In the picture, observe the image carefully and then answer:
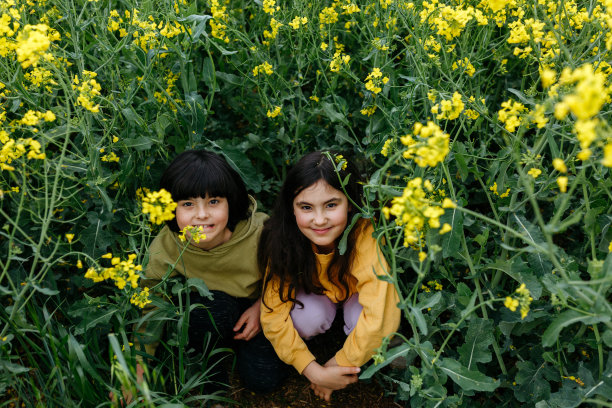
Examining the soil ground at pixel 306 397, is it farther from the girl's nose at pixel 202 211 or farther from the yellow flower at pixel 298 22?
the yellow flower at pixel 298 22

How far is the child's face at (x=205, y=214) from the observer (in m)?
2.51

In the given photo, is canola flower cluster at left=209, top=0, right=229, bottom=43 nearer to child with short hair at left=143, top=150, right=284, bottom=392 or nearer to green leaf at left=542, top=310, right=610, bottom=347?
child with short hair at left=143, top=150, right=284, bottom=392

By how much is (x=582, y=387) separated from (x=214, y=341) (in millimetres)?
1895

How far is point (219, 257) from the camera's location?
8.95 ft

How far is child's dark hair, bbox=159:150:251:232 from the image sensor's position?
2.53 m

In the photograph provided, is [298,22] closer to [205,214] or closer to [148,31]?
[148,31]

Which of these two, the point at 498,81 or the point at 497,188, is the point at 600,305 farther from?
the point at 498,81

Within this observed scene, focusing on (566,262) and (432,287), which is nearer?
(566,262)

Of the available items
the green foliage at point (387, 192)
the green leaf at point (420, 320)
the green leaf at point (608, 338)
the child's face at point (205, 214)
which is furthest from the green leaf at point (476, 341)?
the child's face at point (205, 214)

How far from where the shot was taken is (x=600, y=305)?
1437 mm

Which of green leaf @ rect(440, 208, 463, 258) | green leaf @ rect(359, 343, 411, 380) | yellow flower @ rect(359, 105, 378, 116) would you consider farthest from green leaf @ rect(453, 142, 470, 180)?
yellow flower @ rect(359, 105, 378, 116)

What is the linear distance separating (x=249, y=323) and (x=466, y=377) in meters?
1.33

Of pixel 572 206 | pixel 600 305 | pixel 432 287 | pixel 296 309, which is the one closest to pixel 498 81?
pixel 572 206

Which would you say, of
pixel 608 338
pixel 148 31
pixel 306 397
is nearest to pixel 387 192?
pixel 608 338
